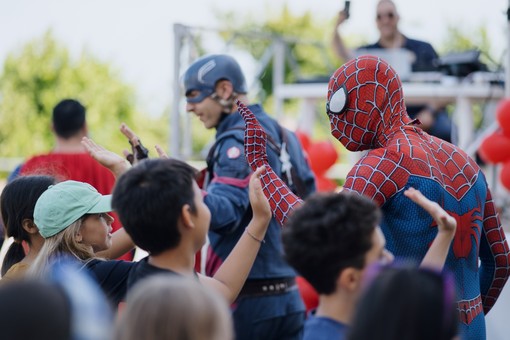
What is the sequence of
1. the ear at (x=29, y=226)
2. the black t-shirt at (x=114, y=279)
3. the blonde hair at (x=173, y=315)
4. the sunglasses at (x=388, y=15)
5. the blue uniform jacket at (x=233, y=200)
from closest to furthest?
1. the blonde hair at (x=173, y=315)
2. the black t-shirt at (x=114, y=279)
3. the ear at (x=29, y=226)
4. the blue uniform jacket at (x=233, y=200)
5. the sunglasses at (x=388, y=15)

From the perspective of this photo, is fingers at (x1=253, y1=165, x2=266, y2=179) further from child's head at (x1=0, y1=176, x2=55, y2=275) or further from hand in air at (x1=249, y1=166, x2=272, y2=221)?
child's head at (x1=0, y1=176, x2=55, y2=275)

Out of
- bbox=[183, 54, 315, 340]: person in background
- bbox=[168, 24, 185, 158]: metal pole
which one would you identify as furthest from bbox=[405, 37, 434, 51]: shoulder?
bbox=[183, 54, 315, 340]: person in background

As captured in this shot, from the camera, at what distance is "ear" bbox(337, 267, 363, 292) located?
2.43m

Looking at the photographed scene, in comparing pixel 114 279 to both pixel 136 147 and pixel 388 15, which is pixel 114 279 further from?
pixel 388 15

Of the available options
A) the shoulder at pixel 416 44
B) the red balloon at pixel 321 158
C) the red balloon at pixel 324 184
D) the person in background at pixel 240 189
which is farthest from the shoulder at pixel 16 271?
the shoulder at pixel 416 44

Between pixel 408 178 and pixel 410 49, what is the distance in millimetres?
5128

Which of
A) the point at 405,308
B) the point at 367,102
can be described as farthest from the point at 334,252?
the point at 367,102

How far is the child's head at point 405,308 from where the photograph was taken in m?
1.89

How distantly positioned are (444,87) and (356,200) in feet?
18.5

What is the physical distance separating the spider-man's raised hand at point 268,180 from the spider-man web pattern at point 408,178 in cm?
22

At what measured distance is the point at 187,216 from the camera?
2.70 meters

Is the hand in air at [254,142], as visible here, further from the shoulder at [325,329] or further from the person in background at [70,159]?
the person in background at [70,159]

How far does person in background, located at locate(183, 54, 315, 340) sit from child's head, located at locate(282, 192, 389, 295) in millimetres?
1799

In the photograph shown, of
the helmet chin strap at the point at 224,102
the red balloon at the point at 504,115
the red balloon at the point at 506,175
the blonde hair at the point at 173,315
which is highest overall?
the blonde hair at the point at 173,315
